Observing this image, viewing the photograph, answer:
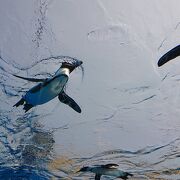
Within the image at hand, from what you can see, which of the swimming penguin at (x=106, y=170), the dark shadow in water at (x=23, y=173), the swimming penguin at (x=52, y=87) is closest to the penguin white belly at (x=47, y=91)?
the swimming penguin at (x=52, y=87)

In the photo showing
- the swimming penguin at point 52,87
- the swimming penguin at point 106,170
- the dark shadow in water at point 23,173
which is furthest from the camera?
the dark shadow in water at point 23,173

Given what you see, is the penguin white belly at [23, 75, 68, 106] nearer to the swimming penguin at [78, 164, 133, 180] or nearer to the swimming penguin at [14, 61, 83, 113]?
the swimming penguin at [14, 61, 83, 113]

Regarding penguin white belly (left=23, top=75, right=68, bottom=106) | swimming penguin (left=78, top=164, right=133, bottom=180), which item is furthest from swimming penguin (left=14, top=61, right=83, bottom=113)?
swimming penguin (left=78, top=164, right=133, bottom=180)

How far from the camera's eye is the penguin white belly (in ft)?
29.2

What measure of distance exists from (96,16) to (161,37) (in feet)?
7.47

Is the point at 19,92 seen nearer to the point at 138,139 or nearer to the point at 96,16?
the point at 96,16

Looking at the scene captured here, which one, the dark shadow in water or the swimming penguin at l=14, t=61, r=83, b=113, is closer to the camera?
the swimming penguin at l=14, t=61, r=83, b=113

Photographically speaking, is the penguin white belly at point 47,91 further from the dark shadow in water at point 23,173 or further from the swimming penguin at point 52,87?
the dark shadow in water at point 23,173

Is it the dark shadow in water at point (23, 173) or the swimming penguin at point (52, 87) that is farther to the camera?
the dark shadow in water at point (23, 173)

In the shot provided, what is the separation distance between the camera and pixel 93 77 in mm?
11688

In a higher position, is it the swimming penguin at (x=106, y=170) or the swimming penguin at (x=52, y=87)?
the swimming penguin at (x=106, y=170)

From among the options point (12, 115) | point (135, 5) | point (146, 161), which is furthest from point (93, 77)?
point (146, 161)

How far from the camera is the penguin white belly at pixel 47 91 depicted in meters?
8.91

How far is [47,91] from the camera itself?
9.35m
